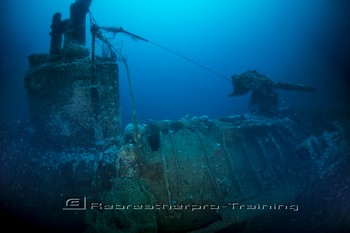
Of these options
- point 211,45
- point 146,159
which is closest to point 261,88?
point 146,159

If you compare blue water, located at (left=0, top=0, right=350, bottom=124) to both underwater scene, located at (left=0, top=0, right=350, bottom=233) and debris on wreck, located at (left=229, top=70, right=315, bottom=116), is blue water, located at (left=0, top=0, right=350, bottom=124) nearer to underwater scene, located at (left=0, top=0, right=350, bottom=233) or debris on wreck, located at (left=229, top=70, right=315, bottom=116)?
debris on wreck, located at (left=229, top=70, right=315, bottom=116)

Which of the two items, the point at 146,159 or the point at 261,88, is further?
the point at 261,88

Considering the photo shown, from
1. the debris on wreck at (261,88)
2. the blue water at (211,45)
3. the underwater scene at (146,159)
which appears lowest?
the underwater scene at (146,159)

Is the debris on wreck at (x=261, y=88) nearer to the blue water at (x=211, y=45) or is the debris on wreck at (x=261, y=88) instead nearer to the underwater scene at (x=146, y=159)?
the underwater scene at (x=146, y=159)

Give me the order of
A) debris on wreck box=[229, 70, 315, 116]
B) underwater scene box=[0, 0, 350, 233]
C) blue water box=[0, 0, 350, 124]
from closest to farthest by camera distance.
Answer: underwater scene box=[0, 0, 350, 233] → debris on wreck box=[229, 70, 315, 116] → blue water box=[0, 0, 350, 124]

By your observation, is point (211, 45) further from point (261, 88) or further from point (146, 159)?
point (146, 159)

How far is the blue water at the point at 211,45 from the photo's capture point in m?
23.5

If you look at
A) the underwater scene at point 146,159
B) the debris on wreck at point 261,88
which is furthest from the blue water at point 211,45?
the underwater scene at point 146,159

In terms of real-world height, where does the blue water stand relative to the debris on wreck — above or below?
above

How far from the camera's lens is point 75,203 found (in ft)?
15.6

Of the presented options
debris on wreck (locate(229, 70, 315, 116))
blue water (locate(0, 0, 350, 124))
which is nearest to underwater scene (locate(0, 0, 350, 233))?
debris on wreck (locate(229, 70, 315, 116))

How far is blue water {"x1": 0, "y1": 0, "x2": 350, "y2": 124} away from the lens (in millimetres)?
23516

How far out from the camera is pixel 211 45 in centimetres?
Result: 8381

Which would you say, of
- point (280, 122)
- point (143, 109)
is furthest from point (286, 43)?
point (280, 122)
